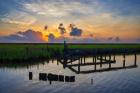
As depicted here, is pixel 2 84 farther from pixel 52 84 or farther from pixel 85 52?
pixel 85 52

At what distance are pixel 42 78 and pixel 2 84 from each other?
17.8 ft

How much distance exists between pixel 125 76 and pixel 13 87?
1871 cm

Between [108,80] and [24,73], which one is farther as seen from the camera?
[24,73]

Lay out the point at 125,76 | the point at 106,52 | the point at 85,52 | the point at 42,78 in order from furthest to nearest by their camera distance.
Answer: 1. the point at 106,52
2. the point at 85,52
3. the point at 125,76
4. the point at 42,78

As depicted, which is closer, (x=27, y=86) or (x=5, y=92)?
(x=5, y=92)

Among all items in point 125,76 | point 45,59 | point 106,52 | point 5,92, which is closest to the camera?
point 5,92

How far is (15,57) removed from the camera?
58156mm

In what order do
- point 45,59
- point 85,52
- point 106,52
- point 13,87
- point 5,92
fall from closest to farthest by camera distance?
point 5,92
point 13,87
point 85,52
point 106,52
point 45,59


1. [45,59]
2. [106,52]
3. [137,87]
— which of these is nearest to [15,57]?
[45,59]

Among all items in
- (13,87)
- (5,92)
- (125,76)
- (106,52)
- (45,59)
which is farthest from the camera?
(45,59)

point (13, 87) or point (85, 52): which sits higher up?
point (85, 52)

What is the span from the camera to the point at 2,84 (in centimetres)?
3594

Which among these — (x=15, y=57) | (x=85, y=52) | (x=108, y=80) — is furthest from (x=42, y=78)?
(x=15, y=57)

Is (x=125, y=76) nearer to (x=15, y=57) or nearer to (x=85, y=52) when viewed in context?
(x=85, y=52)
